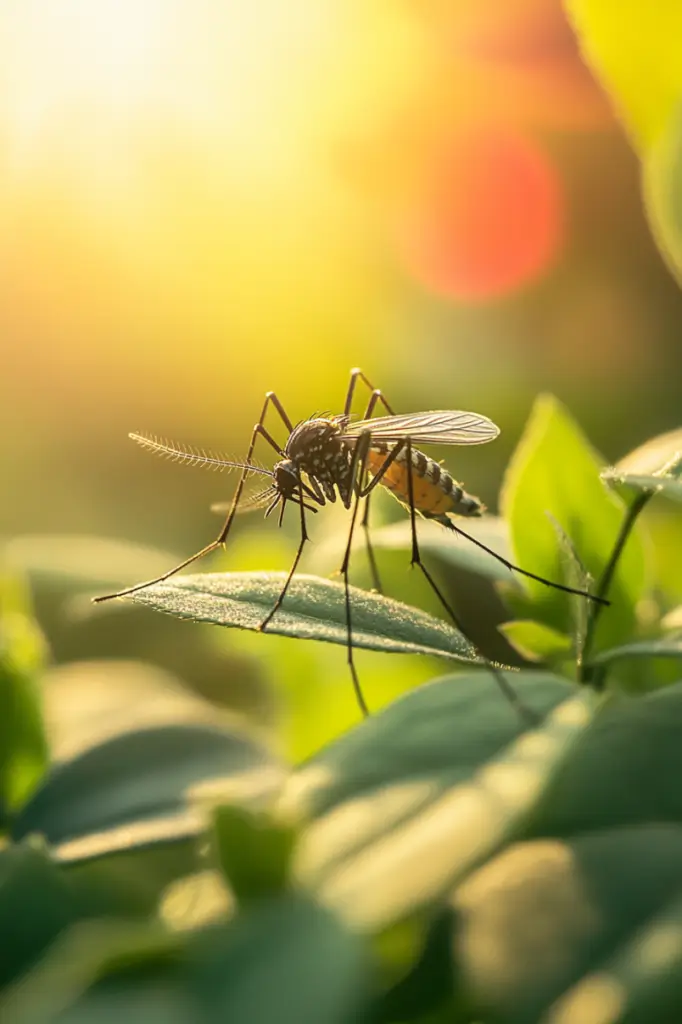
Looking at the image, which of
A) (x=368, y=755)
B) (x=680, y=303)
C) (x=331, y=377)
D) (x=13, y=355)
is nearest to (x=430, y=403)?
(x=331, y=377)

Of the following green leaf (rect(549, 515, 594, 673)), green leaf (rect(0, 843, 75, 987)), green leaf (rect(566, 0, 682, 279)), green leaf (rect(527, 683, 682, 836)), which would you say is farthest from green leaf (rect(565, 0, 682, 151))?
green leaf (rect(0, 843, 75, 987))

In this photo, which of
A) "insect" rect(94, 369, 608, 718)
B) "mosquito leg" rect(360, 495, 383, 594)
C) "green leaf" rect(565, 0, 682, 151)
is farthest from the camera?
"insect" rect(94, 369, 608, 718)

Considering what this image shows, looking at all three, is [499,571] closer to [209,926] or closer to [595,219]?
[209,926]

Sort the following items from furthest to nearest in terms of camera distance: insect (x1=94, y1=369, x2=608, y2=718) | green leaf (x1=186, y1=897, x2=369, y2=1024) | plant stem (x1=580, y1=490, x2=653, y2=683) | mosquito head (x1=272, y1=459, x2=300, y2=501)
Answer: mosquito head (x1=272, y1=459, x2=300, y2=501) < insect (x1=94, y1=369, x2=608, y2=718) < plant stem (x1=580, y1=490, x2=653, y2=683) < green leaf (x1=186, y1=897, x2=369, y2=1024)

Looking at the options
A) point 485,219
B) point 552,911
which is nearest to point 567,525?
point 552,911

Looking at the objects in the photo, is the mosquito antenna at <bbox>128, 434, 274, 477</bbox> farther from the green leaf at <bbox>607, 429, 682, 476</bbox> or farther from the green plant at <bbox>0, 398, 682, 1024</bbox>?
the green leaf at <bbox>607, 429, 682, 476</bbox>

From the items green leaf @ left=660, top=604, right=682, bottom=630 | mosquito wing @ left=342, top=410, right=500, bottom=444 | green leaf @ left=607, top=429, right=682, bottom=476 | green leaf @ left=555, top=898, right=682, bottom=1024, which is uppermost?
green leaf @ left=607, top=429, right=682, bottom=476

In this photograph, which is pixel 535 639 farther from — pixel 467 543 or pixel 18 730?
pixel 18 730
